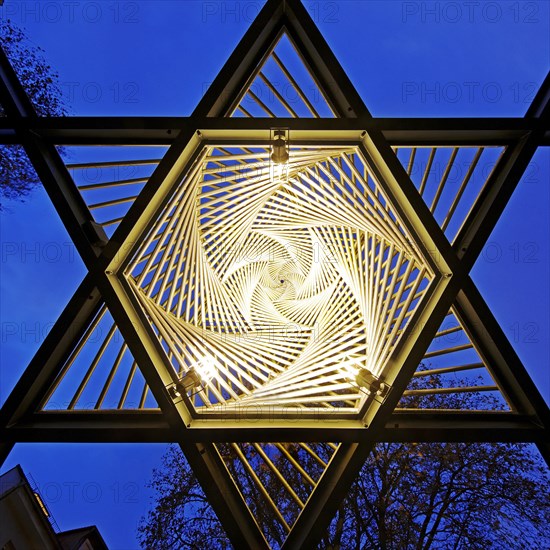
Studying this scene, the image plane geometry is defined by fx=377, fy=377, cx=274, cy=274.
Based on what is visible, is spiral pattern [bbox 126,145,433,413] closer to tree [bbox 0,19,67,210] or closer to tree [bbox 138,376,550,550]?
tree [bbox 138,376,550,550]

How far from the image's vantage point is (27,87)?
7102mm

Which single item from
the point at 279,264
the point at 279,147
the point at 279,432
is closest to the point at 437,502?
the point at 279,432

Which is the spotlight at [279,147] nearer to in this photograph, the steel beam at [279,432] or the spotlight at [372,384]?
the spotlight at [372,384]

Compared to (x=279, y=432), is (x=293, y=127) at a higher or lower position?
higher

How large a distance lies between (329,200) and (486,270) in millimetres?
30160

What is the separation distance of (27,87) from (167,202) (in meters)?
4.94

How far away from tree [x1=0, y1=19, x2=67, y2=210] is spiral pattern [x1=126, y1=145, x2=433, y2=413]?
9.28 ft

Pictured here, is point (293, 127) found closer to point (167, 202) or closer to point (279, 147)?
point (279, 147)

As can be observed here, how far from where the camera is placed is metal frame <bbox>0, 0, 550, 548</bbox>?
14.0ft

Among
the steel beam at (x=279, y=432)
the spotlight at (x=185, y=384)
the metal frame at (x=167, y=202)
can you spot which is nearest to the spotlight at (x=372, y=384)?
the metal frame at (x=167, y=202)

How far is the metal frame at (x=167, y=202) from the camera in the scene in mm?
4254

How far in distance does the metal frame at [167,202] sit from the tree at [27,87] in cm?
310

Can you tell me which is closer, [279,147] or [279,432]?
[279,147]

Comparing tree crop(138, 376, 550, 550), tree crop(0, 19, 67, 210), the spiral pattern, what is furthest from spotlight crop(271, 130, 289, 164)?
tree crop(138, 376, 550, 550)
